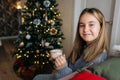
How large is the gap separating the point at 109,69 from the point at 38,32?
1.97 metres

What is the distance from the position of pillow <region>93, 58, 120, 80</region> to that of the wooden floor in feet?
7.31

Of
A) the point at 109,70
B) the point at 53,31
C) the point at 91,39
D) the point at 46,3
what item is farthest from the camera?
the point at 53,31

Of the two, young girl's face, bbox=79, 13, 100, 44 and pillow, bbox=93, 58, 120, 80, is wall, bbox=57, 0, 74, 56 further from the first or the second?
pillow, bbox=93, 58, 120, 80

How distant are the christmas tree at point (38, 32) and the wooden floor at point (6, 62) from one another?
397mm

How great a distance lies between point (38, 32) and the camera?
9.49ft

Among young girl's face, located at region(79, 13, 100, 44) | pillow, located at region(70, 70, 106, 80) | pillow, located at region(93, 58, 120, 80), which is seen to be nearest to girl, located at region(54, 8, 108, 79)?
young girl's face, located at region(79, 13, 100, 44)

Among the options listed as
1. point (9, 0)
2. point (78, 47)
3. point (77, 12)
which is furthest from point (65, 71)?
point (9, 0)

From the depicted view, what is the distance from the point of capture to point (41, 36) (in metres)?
2.88

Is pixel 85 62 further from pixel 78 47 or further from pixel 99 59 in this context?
pixel 78 47

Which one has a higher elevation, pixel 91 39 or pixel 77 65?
pixel 91 39

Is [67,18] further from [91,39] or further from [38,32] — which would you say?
[91,39]

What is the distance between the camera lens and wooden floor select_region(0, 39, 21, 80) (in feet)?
10.2

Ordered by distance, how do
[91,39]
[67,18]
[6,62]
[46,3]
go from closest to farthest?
[91,39] < [46,3] < [67,18] < [6,62]

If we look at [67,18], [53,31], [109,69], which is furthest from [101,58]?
[67,18]
